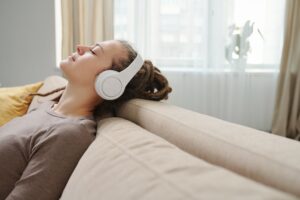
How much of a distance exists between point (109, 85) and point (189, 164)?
26.1 inches

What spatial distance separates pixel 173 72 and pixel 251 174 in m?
2.47

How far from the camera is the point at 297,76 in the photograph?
9.29 feet

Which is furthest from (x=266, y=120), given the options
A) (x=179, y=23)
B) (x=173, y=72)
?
(x=179, y=23)

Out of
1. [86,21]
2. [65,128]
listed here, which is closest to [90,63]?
[65,128]

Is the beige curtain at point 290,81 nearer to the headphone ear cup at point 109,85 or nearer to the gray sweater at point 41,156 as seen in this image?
the headphone ear cup at point 109,85

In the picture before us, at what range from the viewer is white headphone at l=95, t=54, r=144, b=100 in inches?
47.3

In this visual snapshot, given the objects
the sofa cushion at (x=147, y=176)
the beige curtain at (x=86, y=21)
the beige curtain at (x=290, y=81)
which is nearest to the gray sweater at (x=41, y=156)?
the sofa cushion at (x=147, y=176)

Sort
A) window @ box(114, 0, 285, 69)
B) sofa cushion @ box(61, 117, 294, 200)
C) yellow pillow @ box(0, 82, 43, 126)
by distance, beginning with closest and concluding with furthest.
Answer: sofa cushion @ box(61, 117, 294, 200), yellow pillow @ box(0, 82, 43, 126), window @ box(114, 0, 285, 69)

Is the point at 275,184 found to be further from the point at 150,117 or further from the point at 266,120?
the point at 266,120

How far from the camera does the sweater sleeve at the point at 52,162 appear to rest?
874 millimetres

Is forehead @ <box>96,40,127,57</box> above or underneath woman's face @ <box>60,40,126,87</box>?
above

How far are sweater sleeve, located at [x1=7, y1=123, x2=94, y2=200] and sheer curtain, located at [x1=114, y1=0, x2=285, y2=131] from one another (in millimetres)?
2099

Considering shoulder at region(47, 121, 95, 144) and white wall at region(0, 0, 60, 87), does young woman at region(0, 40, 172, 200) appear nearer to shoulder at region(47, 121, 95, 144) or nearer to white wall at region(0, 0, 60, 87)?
shoulder at region(47, 121, 95, 144)

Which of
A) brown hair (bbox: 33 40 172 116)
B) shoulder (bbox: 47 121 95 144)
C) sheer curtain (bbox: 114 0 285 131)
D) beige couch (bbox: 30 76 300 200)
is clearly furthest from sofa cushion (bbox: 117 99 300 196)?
sheer curtain (bbox: 114 0 285 131)
